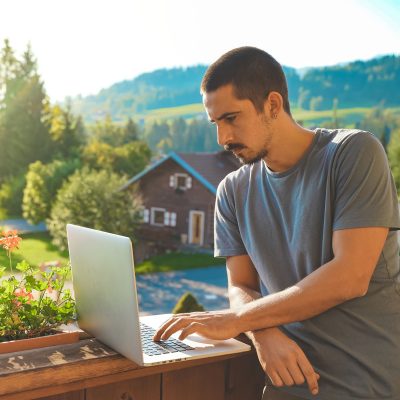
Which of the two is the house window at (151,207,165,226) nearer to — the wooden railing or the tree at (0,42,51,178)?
the tree at (0,42,51,178)

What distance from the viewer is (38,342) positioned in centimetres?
106

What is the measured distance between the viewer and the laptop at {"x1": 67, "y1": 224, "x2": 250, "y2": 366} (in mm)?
949

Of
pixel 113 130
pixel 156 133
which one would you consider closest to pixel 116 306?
pixel 113 130

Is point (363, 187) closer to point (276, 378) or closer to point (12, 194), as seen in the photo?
point (276, 378)

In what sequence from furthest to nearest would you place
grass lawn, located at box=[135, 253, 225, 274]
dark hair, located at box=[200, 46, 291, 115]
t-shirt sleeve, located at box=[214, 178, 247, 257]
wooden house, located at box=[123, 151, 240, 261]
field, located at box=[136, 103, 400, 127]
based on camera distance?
1. grass lawn, located at box=[135, 253, 225, 274]
2. wooden house, located at box=[123, 151, 240, 261]
3. field, located at box=[136, 103, 400, 127]
4. t-shirt sleeve, located at box=[214, 178, 247, 257]
5. dark hair, located at box=[200, 46, 291, 115]

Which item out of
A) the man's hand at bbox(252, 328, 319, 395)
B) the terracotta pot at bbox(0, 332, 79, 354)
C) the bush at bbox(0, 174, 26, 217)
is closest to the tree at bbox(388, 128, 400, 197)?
the bush at bbox(0, 174, 26, 217)

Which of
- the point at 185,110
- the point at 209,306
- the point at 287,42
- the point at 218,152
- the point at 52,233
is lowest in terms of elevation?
the point at 209,306

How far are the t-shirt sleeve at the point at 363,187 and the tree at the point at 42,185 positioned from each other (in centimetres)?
749

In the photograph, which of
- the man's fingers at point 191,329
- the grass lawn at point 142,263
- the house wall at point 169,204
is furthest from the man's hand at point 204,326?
the house wall at point 169,204

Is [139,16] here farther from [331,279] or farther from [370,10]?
[331,279]

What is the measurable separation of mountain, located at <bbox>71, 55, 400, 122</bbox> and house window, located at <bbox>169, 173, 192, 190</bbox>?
1230 mm

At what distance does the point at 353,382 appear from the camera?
1069 millimetres

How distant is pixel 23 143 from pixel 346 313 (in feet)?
25.6

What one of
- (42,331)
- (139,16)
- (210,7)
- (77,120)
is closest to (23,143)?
(77,120)
